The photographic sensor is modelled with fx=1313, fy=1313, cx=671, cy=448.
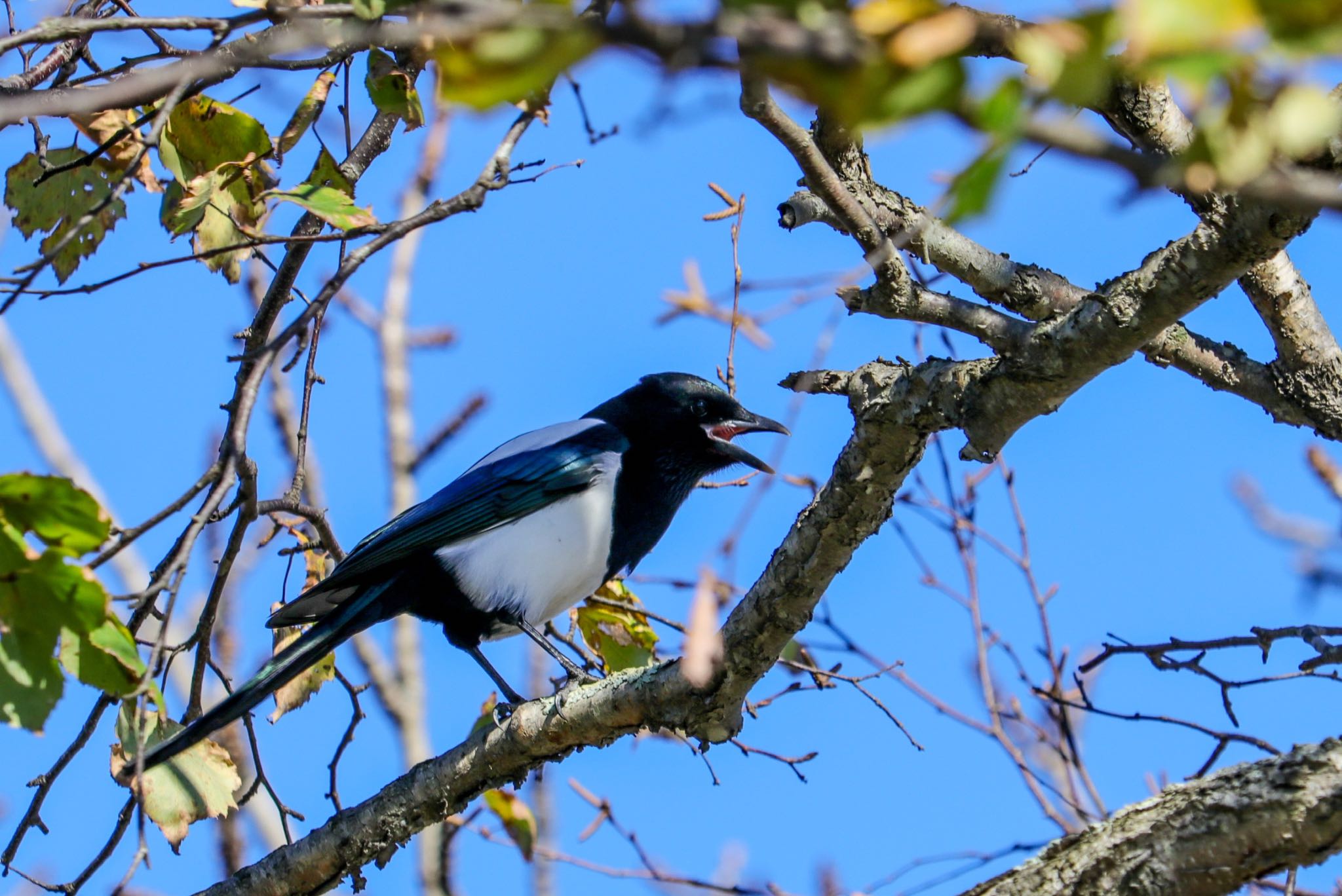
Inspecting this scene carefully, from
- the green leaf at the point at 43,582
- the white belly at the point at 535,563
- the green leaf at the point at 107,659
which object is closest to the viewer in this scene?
the green leaf at the point at 43,582

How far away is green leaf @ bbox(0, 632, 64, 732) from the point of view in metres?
2.05

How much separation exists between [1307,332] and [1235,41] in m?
2.61

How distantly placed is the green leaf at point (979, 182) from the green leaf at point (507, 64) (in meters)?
0.32

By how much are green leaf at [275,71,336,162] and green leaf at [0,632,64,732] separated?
1.75 meters

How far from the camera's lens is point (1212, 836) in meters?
2.48

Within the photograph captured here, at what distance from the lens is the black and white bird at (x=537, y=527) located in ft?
15.5

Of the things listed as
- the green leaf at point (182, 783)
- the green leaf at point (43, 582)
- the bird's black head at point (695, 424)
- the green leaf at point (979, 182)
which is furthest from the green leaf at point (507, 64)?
the bird's black head at point (695, 424)

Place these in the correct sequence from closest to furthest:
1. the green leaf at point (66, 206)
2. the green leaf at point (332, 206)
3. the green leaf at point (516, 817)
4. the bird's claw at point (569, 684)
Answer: the green leaf at point (332, 206) < the green leaf at point (66, 206) < the bird's claw at point (569, 684) < the green leaf at point (516, 817)

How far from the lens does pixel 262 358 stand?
6.79 ft

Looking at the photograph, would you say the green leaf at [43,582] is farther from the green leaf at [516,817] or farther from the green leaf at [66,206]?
the green leaf at [516,817]

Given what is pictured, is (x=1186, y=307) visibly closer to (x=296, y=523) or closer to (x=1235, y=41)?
(x=1235, y=41)

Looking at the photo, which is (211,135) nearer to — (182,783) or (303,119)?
(303,119)

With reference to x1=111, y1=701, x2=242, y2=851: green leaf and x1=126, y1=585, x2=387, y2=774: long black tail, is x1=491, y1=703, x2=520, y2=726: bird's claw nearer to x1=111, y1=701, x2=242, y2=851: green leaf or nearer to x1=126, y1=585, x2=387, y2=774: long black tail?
x1=126, y1=585, x2=387, y2=774: long black tail

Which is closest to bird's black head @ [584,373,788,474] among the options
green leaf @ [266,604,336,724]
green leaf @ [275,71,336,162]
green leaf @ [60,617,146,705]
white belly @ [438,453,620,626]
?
white belly @ [438,453,620,626]
